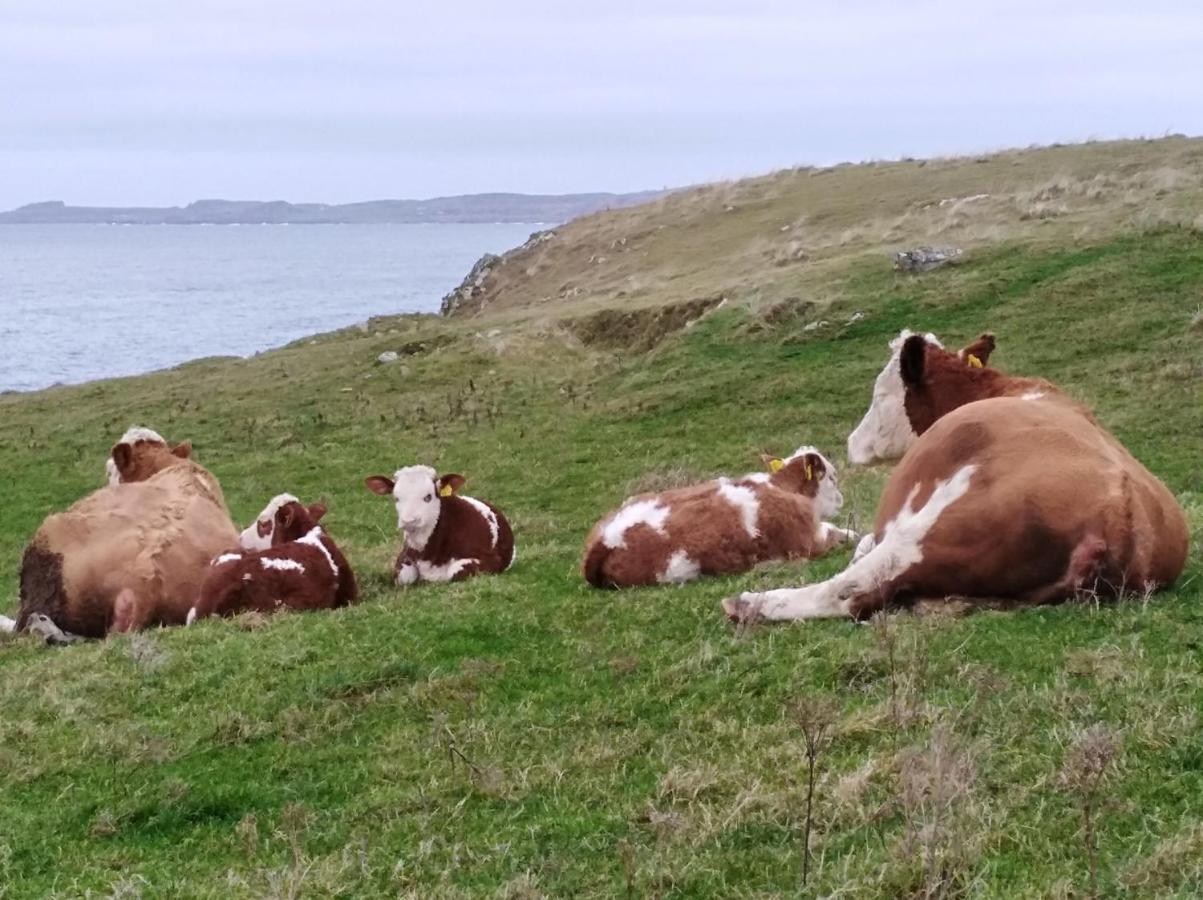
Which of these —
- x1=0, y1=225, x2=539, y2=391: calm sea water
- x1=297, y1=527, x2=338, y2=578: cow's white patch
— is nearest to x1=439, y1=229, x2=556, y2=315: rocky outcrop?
x1=0, y1=225, x2=539, y2=391: calm sea water

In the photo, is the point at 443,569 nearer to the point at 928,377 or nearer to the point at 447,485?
the point at 447,485

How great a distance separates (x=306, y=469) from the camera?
21750mm

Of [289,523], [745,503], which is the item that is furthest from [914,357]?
[289,523]

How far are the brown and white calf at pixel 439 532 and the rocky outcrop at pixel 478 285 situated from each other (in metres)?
37.6

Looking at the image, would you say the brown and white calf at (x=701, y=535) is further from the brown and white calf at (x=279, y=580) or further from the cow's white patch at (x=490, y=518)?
the brown and white calf at (x=279, y=580)

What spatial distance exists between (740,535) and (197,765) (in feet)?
17.0

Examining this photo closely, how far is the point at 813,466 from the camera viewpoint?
1230cm

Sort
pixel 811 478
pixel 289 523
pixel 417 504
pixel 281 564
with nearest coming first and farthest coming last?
pixel 281 564 < pixel 289 523 < pixel 811 478 < pixel 417 504

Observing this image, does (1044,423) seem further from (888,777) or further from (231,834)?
(231,834)

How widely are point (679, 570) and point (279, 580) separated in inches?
125

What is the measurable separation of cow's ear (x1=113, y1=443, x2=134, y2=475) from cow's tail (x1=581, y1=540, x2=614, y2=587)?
5.34 m

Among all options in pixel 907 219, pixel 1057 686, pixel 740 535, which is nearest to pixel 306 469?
pixel 740 535

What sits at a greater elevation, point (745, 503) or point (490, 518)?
point (745, 503)

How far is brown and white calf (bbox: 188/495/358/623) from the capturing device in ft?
35.0
